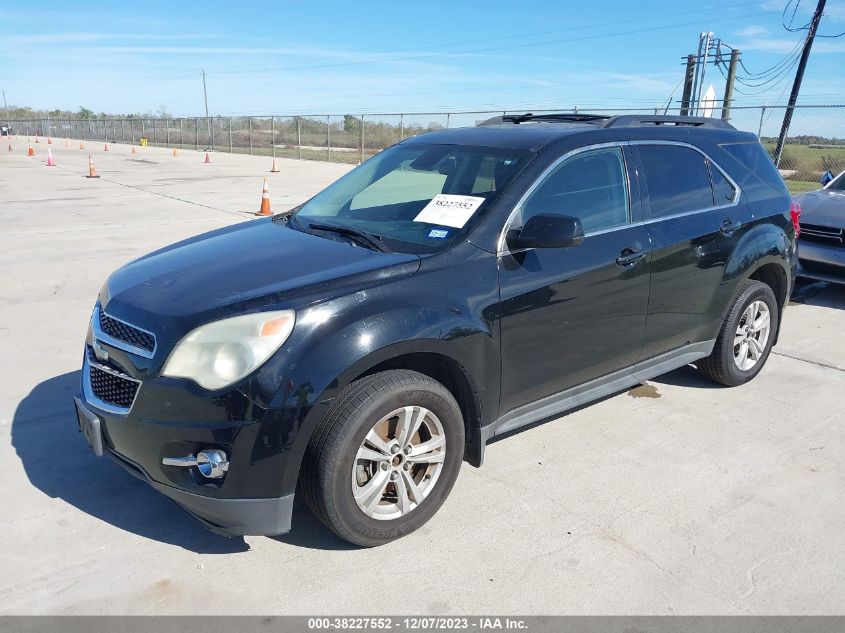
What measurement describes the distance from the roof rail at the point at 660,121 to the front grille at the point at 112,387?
304 centimetres

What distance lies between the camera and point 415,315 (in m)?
3.05

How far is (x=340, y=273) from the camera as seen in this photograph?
10.2 ft

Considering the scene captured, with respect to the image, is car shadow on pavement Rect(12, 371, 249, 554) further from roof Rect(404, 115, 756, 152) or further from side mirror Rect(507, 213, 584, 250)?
roof Rect(404, 115, 756, 152)

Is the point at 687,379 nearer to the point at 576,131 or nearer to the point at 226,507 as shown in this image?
the point at 576,131

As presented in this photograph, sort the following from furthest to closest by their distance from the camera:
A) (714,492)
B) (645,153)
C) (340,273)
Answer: (645,153)
(714,492)
(340,273)

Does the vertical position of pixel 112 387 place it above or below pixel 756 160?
below

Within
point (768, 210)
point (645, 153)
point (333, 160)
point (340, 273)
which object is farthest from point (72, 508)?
point (333, 160)

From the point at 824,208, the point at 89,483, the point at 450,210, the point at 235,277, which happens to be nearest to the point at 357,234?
the point at 450,210

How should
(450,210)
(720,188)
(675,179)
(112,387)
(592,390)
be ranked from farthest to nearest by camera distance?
1. (720,188)
2. (675,179)
3. (592,390)
4. (450,210)
5. (112,387)

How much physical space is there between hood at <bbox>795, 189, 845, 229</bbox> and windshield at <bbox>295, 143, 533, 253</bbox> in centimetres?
554

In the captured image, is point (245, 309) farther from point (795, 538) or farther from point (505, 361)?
point (795, 538)

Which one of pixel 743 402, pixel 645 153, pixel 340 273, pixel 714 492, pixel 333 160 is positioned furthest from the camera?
pixel 333 160

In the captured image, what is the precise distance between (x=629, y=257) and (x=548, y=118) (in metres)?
1.34

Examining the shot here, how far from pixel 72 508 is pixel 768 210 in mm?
4788
